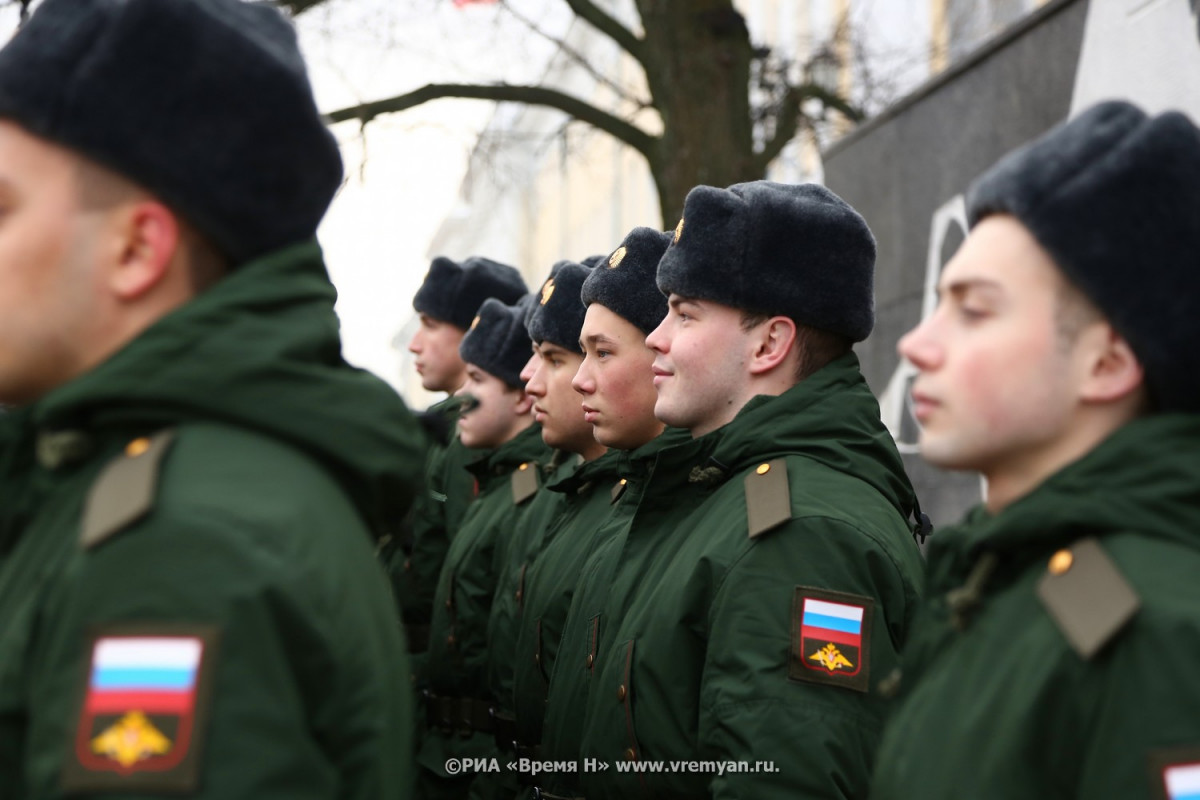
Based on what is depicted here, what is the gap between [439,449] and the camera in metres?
8.05

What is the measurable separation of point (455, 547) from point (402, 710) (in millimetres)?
4642

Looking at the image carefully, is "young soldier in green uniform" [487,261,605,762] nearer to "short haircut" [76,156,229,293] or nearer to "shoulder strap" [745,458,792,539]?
"shoulder strap" [745,458,792,539]

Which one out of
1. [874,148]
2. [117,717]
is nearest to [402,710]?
[117,717]

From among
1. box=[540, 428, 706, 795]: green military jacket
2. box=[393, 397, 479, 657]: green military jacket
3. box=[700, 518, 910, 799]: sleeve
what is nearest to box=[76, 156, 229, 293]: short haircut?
box=[700, 518, 910, 799]: sleeve

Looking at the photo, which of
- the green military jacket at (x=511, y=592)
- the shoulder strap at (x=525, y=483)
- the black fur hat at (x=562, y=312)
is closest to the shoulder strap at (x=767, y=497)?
the green military jacket at (x=511, y=592)

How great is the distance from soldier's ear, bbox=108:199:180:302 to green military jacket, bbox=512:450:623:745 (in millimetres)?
2675

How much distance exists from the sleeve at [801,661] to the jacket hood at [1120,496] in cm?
97

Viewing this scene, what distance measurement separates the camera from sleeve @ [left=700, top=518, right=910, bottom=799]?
2920 mm

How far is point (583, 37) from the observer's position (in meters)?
36.4

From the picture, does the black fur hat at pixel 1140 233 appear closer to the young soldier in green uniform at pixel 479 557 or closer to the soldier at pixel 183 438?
the soldier at pixel 183 438

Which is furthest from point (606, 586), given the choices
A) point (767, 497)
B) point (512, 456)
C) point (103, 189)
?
point (512, 456)

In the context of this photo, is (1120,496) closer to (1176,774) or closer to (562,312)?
(1176,774)

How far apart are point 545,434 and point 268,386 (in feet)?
12.2

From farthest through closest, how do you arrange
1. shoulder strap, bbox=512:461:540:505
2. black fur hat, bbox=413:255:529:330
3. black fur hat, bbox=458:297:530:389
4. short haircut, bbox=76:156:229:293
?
black fur hat, bbox=413:255:529:330
black fur hat, bbox=458:297:530:389
shoulder strap, bbox=512:461:540:505
short haircut, bbox=76:156:229:293
